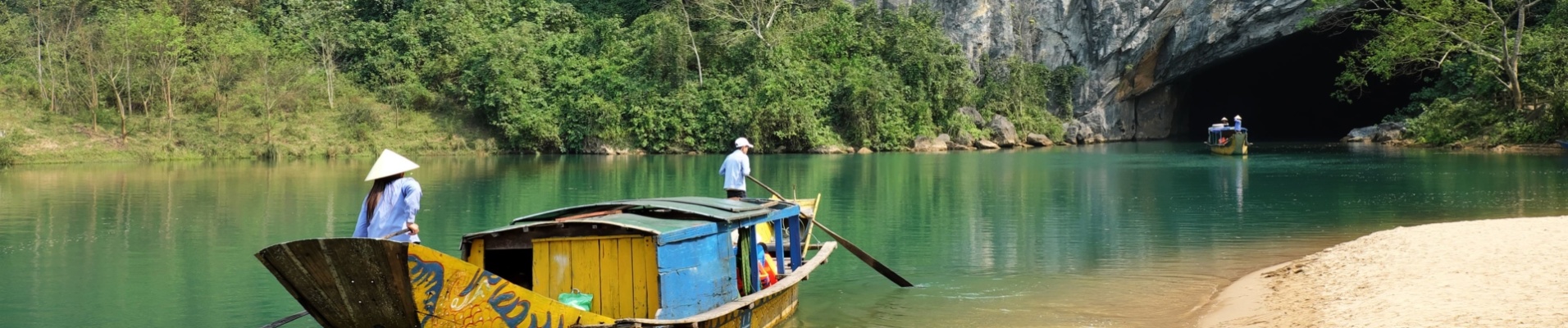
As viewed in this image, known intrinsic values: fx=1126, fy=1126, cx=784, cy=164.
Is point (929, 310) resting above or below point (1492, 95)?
below

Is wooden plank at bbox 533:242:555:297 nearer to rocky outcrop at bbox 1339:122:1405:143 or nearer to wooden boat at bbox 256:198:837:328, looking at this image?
wooden boat at bbox 256:198:837:328

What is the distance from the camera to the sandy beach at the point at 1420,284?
7844mm

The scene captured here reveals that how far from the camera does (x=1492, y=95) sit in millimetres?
39156

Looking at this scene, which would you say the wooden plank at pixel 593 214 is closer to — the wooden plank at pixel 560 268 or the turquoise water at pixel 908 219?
the wooden plank at pixel 560 268

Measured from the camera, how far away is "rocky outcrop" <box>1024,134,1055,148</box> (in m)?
53.9

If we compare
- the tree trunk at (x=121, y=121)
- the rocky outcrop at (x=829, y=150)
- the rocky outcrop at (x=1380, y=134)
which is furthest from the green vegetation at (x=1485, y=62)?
the tree trunk at (x=121, y=121)

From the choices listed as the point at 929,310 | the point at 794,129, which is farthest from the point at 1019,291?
the point at 794,129

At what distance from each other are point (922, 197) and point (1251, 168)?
42.3 feet

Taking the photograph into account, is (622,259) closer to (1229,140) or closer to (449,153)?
(1229,140)

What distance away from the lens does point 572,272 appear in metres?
7.74

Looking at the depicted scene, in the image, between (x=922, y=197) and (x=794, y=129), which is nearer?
(x=922, y=197)

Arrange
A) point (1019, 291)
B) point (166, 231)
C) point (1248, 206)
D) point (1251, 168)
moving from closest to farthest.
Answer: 1. point (1019, 291)
2. point (166, 231)
3. point (1248, 206)
4. point (1251, 168)

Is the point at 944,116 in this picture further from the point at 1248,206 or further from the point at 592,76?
the point at 1248,206

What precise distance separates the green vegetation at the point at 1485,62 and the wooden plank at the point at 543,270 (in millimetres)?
36243
